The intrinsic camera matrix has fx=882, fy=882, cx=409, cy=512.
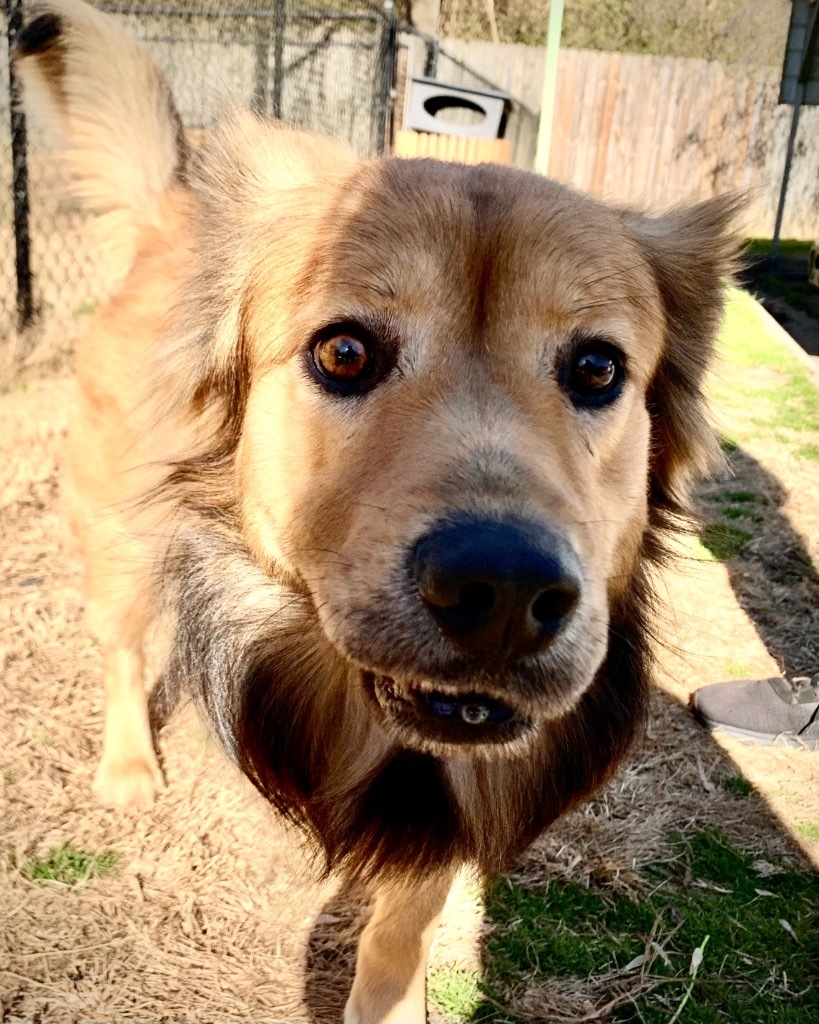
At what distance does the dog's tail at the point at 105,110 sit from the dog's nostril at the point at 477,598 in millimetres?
2236

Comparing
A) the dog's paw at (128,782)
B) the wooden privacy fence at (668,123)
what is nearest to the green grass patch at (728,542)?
the dog's paw at (128,782)

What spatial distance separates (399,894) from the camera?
2215 millimetres

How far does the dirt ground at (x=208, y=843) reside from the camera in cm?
238

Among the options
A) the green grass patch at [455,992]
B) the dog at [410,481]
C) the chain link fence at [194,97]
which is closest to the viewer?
the dog at [410,481]

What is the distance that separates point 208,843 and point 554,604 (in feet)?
6.36

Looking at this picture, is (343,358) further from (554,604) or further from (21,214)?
(21,214)

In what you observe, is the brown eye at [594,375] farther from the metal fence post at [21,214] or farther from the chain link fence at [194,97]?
the metal fence post at [21,214]

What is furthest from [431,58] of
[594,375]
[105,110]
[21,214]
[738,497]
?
[594,375]

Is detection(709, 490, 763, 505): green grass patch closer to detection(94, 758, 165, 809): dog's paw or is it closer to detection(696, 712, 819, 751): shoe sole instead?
detection(696, 712, 819, 751): shoe sole

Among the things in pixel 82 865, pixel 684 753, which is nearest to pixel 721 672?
pixel 684 753

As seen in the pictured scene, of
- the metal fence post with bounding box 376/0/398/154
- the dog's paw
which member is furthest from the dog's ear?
the metal fence post with bounding box 376/0/398/154

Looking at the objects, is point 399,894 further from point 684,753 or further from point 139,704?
point 684,753

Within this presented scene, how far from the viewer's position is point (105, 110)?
308 centimetres

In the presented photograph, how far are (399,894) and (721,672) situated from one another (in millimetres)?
2194
